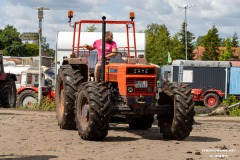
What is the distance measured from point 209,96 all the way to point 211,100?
360mm

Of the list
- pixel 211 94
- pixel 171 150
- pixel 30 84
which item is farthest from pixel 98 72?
pixel 211 94

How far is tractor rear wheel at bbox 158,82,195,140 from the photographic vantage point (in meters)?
11.2

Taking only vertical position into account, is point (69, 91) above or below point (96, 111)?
above

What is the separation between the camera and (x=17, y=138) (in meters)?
11.4

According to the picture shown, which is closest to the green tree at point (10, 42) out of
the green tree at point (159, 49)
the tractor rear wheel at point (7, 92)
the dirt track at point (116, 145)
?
the green tree at point (159, 49)

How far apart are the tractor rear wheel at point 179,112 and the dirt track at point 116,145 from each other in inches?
7.4

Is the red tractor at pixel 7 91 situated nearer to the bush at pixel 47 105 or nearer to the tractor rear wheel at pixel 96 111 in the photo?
the bush at pixel 47 105

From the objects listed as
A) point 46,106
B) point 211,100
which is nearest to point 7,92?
point 46,106

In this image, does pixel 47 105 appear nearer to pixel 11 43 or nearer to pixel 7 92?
pixel 7 92

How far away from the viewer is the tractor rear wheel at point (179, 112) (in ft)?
36.7

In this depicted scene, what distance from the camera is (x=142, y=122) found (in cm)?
1354

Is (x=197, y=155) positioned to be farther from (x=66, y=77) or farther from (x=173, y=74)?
(x=173, y=74)

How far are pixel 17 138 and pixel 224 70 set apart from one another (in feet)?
83.9

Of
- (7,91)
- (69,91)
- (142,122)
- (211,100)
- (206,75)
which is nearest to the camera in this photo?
(69,91)
